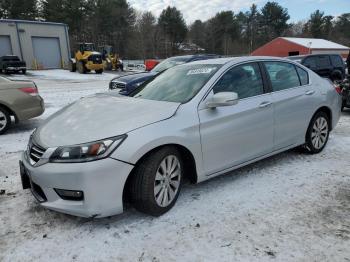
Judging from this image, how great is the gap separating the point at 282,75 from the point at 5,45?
32.7 metres

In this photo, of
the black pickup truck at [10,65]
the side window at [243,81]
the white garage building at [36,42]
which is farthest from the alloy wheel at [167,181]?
the white garage building at [36,42]

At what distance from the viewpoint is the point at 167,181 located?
330cm

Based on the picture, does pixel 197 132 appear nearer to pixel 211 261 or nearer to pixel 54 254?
pixel 211 261

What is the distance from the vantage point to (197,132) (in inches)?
134

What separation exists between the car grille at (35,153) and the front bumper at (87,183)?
12 cm

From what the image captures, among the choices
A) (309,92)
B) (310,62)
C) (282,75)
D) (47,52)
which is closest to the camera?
(282,75)

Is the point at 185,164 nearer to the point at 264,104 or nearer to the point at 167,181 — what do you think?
the point at 167,181

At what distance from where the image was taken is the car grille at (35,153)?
308 centimetres

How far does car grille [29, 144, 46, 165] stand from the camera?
3.08m

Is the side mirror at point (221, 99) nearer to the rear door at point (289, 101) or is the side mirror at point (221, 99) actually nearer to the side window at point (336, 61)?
the rear door at point (289, 101)

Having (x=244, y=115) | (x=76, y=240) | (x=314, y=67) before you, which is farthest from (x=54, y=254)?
(x=314, y=67)

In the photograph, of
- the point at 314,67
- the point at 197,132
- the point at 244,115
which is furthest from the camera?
the point at 314,67

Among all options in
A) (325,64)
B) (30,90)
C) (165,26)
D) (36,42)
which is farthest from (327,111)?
(165,26)

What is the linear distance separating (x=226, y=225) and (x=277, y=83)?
2237 mm
